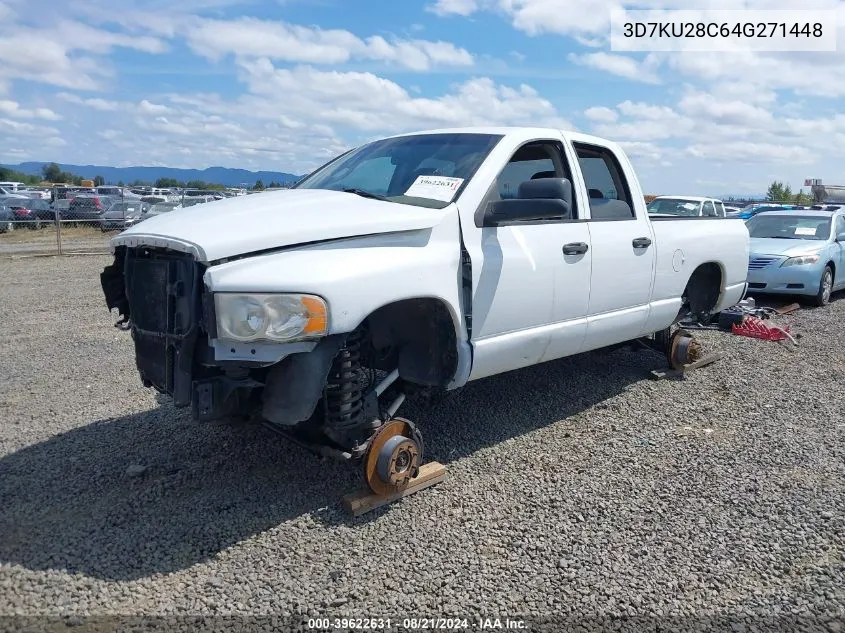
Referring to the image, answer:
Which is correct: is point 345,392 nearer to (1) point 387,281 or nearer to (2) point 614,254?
(1) point 387,281

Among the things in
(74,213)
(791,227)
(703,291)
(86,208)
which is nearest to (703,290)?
(703,291)

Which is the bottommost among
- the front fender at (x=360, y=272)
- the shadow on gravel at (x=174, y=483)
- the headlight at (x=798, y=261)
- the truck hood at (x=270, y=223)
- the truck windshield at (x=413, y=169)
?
the shadow on gravel at (x=174, y=483)

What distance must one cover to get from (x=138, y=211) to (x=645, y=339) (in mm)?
22128

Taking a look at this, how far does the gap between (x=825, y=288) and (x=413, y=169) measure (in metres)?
9.05

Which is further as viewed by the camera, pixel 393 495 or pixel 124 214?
pixel 124 214

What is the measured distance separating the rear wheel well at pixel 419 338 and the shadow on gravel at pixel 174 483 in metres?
0.75

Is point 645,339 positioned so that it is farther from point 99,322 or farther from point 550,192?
point 99,322

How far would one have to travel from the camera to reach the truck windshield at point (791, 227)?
11.5 metres

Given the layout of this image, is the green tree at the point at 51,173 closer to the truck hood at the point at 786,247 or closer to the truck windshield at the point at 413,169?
the truck hood at the point at 786,247

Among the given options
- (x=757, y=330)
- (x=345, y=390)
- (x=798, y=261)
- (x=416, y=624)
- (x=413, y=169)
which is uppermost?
(x=413, y=169)

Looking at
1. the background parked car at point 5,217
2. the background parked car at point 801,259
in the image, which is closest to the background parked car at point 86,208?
the background parked car at point 5,217

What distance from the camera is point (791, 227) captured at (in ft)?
39.0

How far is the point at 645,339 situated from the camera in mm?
6465

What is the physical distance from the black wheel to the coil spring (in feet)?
31.0
